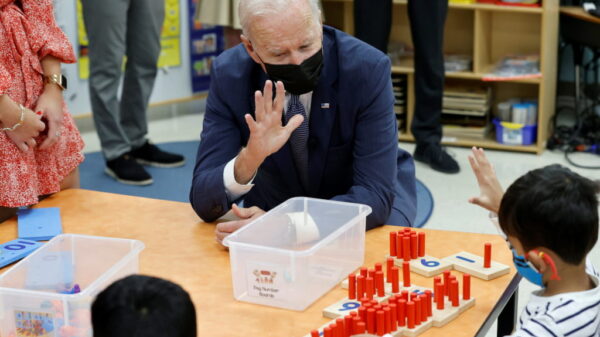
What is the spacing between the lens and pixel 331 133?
223 centimetres

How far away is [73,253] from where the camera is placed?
69.9 inches

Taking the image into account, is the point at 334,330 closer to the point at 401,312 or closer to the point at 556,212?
the point at 401,312

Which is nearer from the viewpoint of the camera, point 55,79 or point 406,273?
point 406,273

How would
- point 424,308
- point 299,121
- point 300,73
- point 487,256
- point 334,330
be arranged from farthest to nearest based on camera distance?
point 300,73 → point 299,121 → point 487,256 → point 424,308 → point 334,330

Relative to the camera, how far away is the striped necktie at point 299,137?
7.31 feet

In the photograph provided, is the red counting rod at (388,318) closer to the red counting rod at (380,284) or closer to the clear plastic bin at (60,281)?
the red counting rod at (380,284)

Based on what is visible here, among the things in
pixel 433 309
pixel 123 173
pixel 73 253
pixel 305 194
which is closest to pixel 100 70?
pixel 123 173

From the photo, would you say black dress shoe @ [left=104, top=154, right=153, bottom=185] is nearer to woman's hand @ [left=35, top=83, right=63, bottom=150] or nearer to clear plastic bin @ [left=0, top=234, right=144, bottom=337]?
woman's hand @ [left=35, top=83, right=63, bottom=150]

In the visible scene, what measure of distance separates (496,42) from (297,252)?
12.2ft

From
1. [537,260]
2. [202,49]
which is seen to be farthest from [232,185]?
[202,49]

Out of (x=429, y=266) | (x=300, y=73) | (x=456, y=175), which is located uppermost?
(x=300, y=73)

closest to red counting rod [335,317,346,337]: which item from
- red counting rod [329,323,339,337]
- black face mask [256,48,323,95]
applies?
red counting rod [329,323,339,337]

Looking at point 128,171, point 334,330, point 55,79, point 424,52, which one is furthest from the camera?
point 424,52

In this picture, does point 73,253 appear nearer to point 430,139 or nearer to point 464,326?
point 464,326
